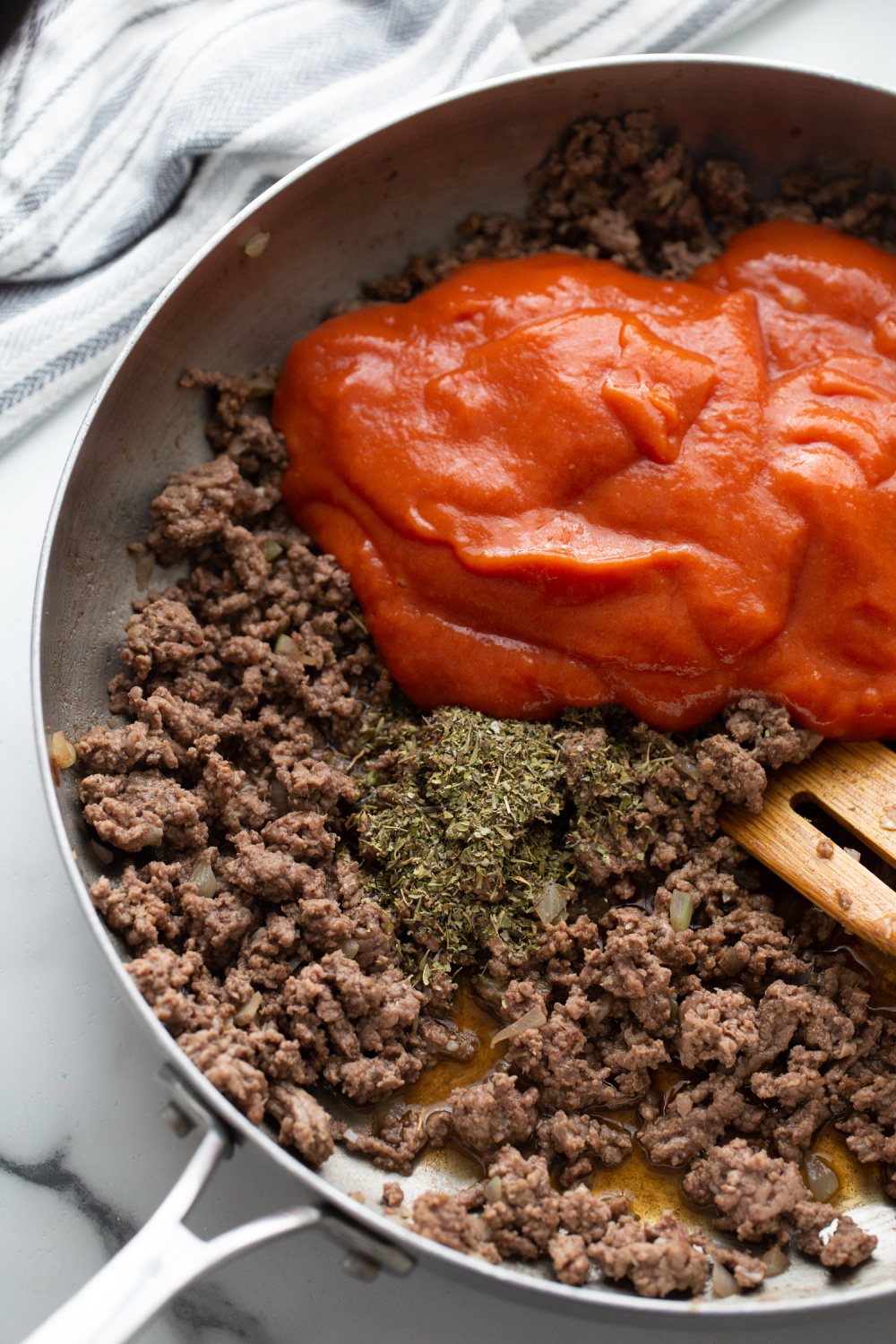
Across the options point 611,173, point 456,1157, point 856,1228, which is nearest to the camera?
point 856,1228

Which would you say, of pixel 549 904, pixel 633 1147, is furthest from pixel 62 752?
pixel 633 1147

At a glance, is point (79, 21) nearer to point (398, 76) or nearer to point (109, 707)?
point (398, 76)

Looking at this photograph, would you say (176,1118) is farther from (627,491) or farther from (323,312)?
(323,312)

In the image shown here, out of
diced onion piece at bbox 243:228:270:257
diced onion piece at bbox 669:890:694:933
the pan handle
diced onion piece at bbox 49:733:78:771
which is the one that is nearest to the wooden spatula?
diced onion piece at bbox 669:890:694:933

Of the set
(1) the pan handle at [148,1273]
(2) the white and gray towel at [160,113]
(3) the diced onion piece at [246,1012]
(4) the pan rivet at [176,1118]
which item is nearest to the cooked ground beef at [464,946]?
(3) the diced onion piece at [246,1012]

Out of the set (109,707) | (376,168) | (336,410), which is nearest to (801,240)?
(376,168)

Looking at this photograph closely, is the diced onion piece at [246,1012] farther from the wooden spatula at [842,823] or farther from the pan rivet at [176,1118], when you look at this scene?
the wooden spatula at [842,823]
